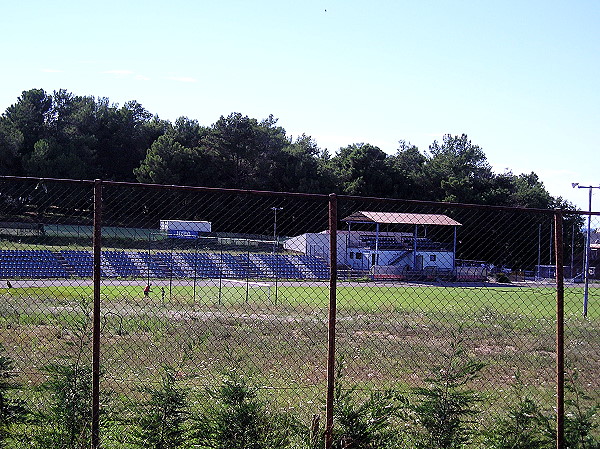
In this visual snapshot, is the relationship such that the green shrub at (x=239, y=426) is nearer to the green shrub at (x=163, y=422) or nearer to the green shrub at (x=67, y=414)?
the green shrub at (x=163, y=422)

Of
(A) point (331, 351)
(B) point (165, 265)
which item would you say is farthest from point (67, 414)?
(B) point (165, 265)

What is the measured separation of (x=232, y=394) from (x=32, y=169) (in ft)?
185

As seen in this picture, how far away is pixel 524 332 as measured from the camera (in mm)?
17562

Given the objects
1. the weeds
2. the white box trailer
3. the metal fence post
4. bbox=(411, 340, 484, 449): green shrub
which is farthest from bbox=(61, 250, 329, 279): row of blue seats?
the weeds

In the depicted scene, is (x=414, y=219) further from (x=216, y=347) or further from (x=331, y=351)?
(x=331, y=351)

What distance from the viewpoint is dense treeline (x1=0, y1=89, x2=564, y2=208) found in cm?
5838

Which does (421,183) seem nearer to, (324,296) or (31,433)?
(324,296)

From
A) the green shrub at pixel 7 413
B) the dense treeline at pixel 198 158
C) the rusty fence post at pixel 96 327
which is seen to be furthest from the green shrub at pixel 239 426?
the dense treeline at pixel 198 158

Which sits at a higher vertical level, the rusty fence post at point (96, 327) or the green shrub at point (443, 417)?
the rusty fence post at point (96, 327)

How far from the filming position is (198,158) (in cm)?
6159

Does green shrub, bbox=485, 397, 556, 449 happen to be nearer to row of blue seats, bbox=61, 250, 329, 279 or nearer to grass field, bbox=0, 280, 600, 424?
grass field, bbox=0, 280, 600, 424

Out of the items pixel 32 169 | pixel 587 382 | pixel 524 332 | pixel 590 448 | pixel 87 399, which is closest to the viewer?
pixel 87 399

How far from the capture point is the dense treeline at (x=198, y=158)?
192ft

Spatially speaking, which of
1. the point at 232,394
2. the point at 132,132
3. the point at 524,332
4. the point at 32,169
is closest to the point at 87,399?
the point at 232,394
